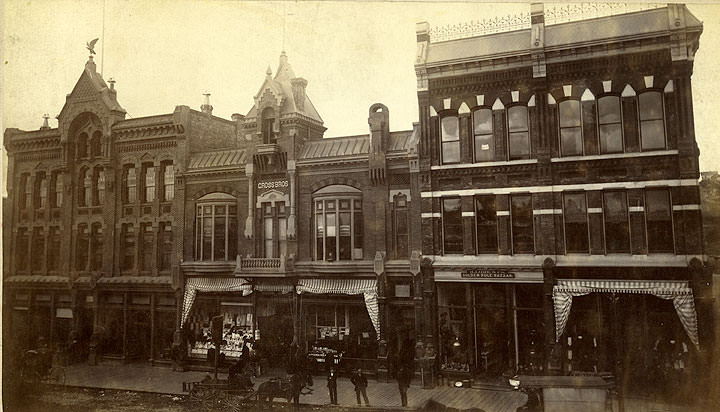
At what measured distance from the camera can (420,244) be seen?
15.4 m

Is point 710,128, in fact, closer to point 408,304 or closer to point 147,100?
point 408,304

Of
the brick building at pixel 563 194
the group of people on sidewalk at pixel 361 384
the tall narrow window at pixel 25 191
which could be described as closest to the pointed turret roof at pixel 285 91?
the brick building at pixel 563 194

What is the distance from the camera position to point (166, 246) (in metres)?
17.8

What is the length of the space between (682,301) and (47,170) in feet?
61.1

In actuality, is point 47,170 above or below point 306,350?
above

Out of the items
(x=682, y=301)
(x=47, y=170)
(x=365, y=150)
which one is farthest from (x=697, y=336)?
(x=47, y=170)

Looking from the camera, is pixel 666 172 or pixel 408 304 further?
pixel 408 304

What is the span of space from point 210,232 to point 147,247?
2.49m

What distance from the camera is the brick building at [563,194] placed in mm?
12906

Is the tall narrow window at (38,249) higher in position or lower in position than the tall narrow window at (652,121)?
lower

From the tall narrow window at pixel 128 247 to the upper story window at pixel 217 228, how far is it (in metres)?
2.26

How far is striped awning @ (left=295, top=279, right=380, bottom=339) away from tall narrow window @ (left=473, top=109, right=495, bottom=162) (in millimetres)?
4862

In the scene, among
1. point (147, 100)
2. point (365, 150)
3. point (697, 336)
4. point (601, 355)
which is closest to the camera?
point (697, 336)

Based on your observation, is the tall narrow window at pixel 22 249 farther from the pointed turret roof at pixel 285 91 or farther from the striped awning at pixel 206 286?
the pointed turret roof at pixel 285 91
